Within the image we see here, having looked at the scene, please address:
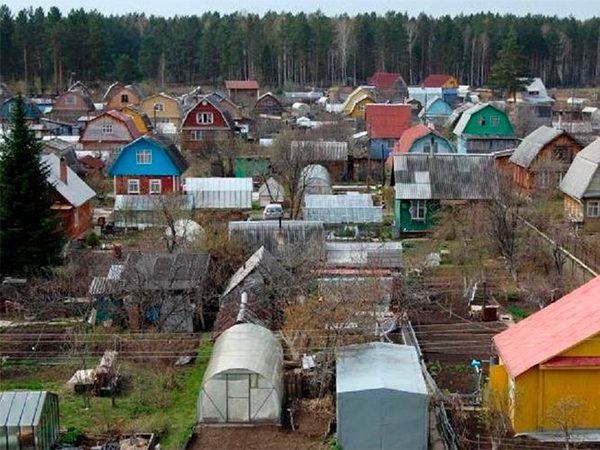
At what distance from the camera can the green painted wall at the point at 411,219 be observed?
2725 centimetres

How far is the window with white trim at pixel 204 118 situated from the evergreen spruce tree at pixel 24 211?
68.1ft

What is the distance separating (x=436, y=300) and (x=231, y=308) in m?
4.98

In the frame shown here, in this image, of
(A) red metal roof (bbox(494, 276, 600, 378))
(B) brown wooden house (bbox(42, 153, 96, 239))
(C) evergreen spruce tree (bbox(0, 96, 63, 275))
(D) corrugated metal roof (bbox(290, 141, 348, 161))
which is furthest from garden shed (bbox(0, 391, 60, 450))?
(D) corrugated metal roof (bbox(290, 141, 348, 161))

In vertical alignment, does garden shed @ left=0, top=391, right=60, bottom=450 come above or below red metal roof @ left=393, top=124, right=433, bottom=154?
below

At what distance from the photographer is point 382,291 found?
712 inches

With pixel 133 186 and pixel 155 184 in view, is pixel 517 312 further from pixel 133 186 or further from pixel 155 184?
pixel 133 186

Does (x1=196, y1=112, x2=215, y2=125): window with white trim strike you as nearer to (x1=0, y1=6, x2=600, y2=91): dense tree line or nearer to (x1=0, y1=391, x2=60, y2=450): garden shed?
(x1=0, y1=6, x2=600, y2=91): dense tree line

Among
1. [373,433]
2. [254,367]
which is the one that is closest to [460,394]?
[373,433]

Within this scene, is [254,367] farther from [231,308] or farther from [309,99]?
[309,99]

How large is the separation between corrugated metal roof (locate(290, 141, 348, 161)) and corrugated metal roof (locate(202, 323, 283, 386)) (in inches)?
753

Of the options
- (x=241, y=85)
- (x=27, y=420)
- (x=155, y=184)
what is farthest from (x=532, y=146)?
(x=241, y=85)

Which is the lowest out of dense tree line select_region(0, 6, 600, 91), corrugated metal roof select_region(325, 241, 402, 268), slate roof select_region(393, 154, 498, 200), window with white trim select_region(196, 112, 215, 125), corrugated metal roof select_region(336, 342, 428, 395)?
corrugated metal roof select_region(336, 342, 428, 395)

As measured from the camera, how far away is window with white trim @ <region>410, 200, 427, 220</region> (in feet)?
89.4

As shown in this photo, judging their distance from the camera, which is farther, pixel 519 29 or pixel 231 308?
pixel 519 29
